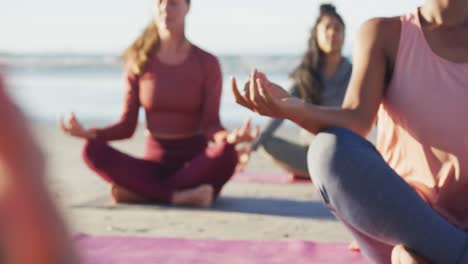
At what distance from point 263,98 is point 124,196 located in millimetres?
2633

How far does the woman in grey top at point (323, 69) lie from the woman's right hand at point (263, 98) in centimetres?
291

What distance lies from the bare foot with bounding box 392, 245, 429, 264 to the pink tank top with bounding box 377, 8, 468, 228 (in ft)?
0.71

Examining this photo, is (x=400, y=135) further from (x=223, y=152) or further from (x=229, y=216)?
(x=223, y=152)

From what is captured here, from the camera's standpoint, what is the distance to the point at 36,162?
1.49ft

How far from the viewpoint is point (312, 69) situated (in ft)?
17.6

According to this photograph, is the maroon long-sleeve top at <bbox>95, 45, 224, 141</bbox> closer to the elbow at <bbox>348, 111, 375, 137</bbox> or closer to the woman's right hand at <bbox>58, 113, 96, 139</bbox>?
the woman's right hand at <bbox>58, 113, 96, 139</bbox>

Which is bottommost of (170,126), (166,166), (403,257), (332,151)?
(166,166)

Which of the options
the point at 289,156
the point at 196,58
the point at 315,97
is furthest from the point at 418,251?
the point at 289,156

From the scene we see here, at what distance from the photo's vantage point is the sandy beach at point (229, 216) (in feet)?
12.9

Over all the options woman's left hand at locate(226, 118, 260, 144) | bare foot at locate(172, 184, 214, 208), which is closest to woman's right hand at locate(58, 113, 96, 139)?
bare foot at locate(172, 184, 214, 208)

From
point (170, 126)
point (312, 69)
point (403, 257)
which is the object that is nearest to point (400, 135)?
point (403, 257)

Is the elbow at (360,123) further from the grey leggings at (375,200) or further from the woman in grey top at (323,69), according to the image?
the woman in grey top at (323,69)

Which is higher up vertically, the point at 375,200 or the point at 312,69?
the point at 375,200

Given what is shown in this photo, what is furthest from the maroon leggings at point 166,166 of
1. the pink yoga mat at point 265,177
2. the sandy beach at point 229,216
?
the pink yoga mat at point 265,177
